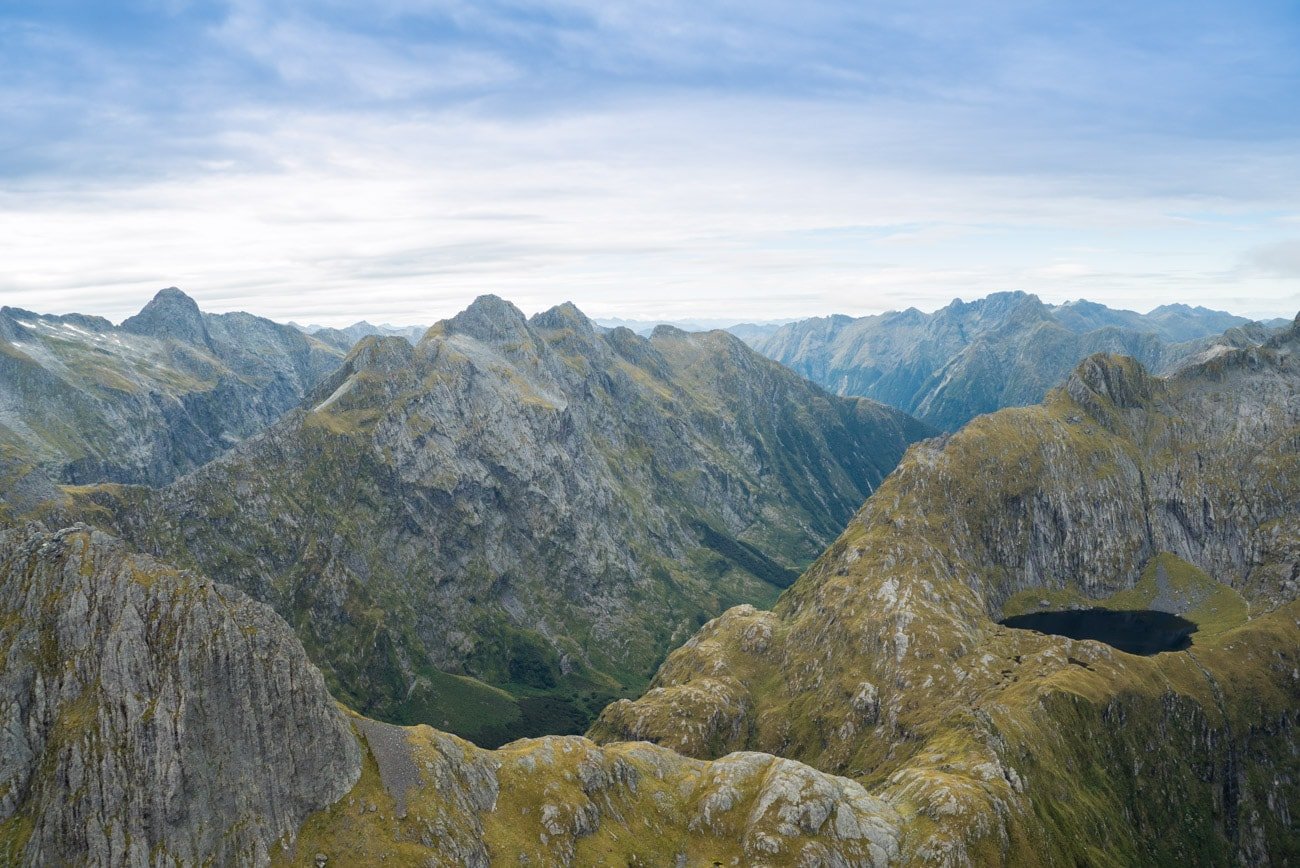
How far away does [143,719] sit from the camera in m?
134

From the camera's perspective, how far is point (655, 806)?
18200 cm

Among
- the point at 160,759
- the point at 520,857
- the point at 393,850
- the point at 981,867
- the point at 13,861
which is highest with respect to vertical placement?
the point at 160,759

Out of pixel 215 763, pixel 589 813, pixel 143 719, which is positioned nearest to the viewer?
pixel 143 719

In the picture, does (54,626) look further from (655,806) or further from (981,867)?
(981,867)

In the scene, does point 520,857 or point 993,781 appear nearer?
point 520,857

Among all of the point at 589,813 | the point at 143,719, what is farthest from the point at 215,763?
the point at 589,813

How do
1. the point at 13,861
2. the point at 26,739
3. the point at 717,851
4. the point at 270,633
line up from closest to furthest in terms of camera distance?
the point at 13,861
the point at 26,739
the point at 270,633
the point at 717,851

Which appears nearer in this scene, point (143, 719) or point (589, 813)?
point (143, 719)

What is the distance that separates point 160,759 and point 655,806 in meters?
103

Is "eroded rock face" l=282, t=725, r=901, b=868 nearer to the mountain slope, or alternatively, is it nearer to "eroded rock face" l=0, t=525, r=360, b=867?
the mountain slope

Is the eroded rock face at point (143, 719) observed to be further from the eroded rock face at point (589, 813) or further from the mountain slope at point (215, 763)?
the eroded rock face at point (589, 813)

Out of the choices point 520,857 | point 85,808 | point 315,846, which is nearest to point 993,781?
point 520,857

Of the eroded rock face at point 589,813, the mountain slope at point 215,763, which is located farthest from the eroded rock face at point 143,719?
the eroded rock face at point 589,813

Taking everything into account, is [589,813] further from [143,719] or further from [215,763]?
[143,719]
